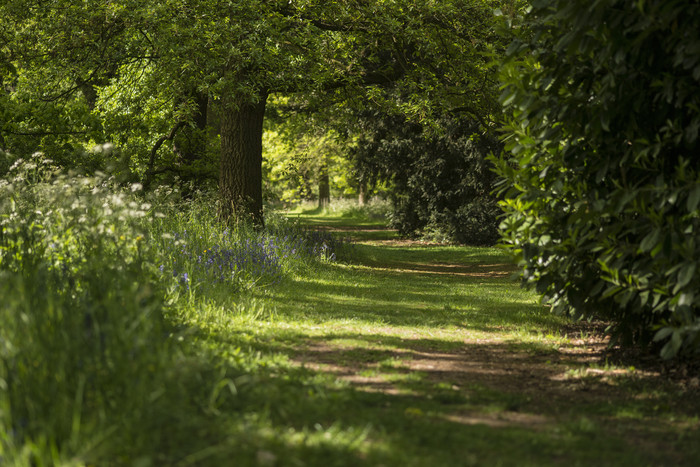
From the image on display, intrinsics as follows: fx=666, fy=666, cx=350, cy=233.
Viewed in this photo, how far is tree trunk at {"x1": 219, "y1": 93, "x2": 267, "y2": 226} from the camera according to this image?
Result: 12.7 metres

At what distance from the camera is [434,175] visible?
21.8 metres

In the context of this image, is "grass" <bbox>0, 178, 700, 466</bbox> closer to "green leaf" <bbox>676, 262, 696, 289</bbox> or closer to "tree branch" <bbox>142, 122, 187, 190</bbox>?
"green leaf" <bbox>676, 262, 696, 289</bbox>

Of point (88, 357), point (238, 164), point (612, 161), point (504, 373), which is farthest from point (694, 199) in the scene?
point (238, 164)

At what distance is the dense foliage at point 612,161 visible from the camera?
4.22 metres

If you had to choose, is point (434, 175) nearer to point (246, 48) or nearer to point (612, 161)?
point (246, 48)

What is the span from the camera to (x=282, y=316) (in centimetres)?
724

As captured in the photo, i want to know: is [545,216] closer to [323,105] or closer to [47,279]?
[47,279]

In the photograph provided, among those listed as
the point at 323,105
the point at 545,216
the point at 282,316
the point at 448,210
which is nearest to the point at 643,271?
the point at 545,216

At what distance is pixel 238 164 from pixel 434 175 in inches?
407

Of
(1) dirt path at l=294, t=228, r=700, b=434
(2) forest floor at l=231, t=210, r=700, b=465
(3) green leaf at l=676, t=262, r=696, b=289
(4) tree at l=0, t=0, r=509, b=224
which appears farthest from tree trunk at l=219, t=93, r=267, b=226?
(3) green leaf at l=676, t=262, r=696, b=289

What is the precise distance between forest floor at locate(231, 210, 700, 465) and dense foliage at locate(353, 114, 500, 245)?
11.0m

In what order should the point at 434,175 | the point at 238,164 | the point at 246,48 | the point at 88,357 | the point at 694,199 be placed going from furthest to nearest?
the point at 434,175
the point at 238,164
the point at 246,48
the point at 694,199
the point at 88,357

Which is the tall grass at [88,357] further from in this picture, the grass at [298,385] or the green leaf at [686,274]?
the green leaf at [686,274]

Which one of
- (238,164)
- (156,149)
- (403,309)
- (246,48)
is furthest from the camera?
(156,149)
